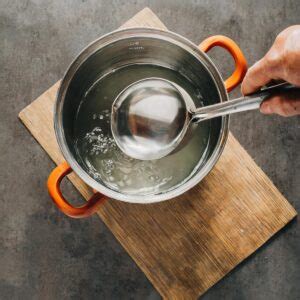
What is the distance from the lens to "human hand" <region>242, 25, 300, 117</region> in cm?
39

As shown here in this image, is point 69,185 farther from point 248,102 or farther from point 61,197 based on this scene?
point 248,102

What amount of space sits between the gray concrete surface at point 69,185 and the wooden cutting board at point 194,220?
0.14m

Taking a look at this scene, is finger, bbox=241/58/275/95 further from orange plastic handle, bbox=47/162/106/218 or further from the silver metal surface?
orange plastic handle, bbox=47/162/106/218

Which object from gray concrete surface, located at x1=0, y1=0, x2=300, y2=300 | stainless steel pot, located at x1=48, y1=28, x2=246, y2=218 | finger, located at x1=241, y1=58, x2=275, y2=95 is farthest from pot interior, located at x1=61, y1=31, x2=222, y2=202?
gray concrete surface, located at x1=0, y1=0, x2=300, y2=300

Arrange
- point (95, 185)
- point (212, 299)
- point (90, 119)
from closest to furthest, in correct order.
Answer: point (95, 185), point (90, 119), point (212, 299)

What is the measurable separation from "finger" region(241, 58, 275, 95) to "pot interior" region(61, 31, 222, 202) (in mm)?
140

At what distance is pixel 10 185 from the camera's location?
852 millimetres

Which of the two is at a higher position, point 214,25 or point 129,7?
point 129,7

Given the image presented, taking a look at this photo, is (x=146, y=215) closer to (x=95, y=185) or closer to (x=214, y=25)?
(x=95, y=185)

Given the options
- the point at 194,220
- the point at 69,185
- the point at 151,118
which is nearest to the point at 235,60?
the point at 151,118

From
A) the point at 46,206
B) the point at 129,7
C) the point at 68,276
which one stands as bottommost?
the point at 68,276

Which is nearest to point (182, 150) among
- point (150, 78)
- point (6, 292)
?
point (150, 78)

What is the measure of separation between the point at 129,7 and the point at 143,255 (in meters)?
0.52

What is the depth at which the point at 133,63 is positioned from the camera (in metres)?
0.64
